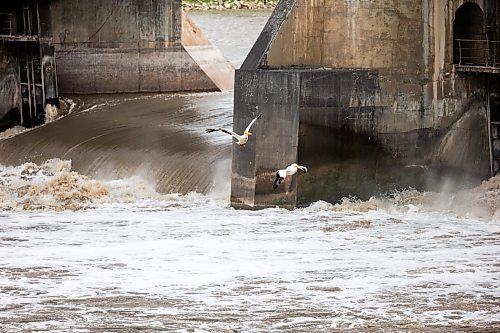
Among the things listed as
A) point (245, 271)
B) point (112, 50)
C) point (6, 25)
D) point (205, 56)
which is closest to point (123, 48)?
point (112, 50)

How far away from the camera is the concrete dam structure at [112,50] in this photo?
96.0 ft

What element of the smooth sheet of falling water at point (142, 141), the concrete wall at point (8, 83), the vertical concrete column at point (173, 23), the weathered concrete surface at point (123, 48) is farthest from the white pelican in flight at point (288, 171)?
the vertical concrete column at point (173, 23)

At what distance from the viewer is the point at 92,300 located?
563 inches

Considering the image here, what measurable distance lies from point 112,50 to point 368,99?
11792 millimetres

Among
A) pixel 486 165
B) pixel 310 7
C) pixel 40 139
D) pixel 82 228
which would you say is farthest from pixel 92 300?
Result: pixel 40 139

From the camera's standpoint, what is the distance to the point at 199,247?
17.6 m

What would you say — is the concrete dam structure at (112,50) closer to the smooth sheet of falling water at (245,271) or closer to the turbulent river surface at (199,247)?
the turbulent river surface at (199,247)

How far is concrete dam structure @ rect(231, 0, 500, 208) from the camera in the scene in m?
20.5

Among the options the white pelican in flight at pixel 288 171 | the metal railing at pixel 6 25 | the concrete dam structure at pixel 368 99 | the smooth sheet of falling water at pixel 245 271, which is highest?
the metal railing at pixel 6 25

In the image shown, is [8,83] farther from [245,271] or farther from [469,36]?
[245,271]

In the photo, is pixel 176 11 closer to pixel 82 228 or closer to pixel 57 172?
pixel 57 172

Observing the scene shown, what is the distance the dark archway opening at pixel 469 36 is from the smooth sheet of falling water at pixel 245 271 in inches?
142

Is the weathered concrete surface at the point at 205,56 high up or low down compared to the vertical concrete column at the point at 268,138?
up

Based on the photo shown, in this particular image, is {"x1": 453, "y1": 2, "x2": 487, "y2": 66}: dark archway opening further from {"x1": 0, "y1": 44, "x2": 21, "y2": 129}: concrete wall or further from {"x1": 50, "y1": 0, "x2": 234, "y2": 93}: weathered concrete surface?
{"x1": 0, "y1": 44, "x2": 21, "y2": 129}: concrete wall
